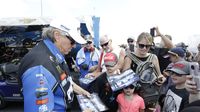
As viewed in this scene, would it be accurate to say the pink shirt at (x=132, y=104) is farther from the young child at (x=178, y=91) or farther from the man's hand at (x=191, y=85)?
the man's hand at (x=191, y=85)

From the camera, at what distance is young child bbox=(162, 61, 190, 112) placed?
3590mm

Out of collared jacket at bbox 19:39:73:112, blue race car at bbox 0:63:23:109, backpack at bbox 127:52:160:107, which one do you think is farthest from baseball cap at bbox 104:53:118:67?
blue race car at bbox 0:63:23:109

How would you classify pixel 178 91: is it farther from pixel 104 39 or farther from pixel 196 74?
pixel 104 39

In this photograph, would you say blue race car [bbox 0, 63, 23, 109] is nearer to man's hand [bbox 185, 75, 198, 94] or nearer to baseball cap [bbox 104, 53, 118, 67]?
baseball cap [bbox 104, 53, 118, 67]

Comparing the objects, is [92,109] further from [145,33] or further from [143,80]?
[145,33]

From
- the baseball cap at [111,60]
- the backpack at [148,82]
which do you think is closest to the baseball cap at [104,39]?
the baseball cap at [111,60]

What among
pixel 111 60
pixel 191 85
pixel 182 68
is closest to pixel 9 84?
pixel 111 60

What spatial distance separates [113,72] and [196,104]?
2451 millimetres

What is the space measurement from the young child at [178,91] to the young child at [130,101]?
405 millimetres

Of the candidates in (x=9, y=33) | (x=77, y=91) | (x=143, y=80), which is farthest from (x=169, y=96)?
(x=9, y=33)

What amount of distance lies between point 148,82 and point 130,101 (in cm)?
34

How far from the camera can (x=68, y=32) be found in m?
2.93

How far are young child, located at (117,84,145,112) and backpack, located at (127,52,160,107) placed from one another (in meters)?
0.08

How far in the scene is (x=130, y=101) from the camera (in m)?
4.16
